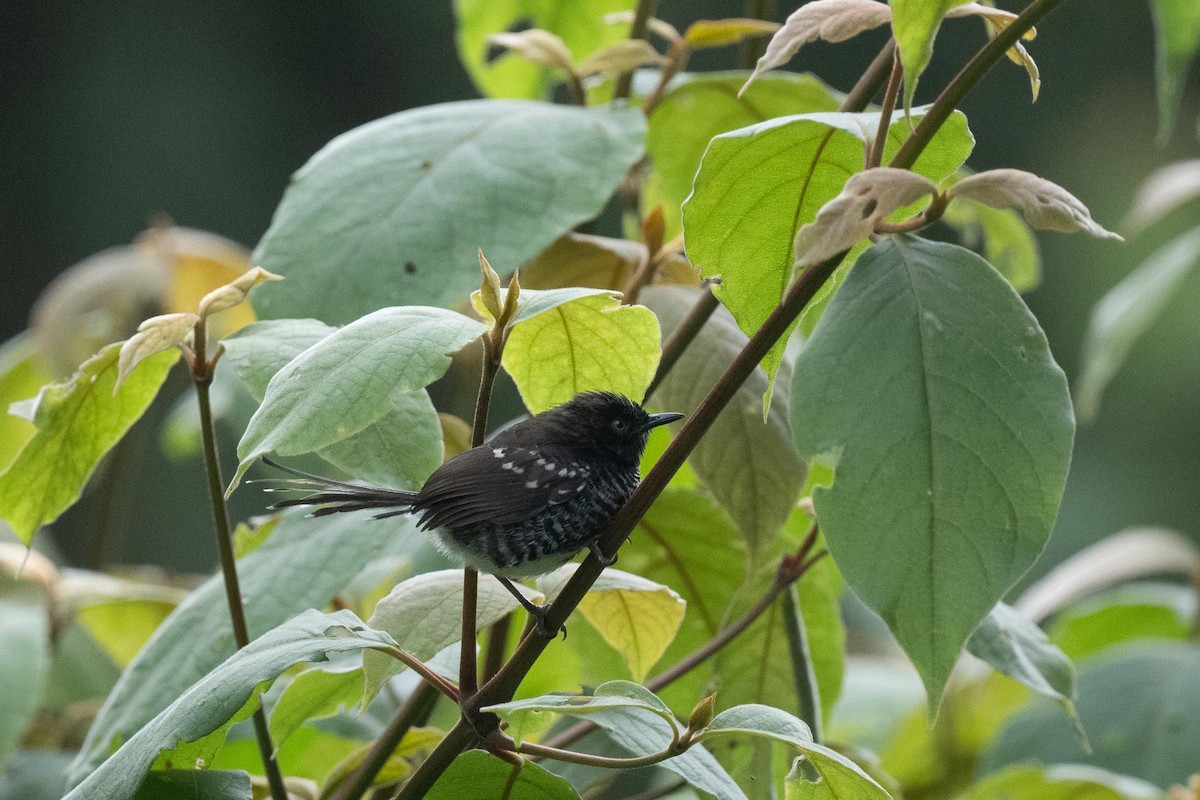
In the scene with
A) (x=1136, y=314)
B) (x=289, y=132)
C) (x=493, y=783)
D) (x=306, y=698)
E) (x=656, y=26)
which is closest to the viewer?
(x=493, y=783)

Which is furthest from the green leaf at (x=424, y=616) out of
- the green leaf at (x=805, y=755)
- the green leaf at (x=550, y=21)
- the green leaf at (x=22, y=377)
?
the green leaf at (x=22, y=377)

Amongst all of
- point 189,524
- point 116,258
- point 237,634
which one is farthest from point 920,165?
point 189,524

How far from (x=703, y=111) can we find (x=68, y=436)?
0.73 m

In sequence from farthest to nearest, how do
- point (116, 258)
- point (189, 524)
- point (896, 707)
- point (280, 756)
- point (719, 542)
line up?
point (189, 524)
point (116, 258)
point (896, 707)
point (280, 756)
point (719, 542)

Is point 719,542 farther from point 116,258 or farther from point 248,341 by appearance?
point 116,258

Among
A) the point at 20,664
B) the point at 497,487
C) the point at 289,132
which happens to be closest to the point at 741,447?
the point at 497,487

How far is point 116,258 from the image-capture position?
6.47 ft

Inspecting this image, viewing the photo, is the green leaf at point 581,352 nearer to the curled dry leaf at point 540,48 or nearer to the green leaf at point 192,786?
the green leaf at point 192,786

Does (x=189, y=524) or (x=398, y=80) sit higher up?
(x=398, y=80)

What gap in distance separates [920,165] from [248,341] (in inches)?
18.4

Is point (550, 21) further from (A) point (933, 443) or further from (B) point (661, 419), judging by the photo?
(A) point (933, 443)

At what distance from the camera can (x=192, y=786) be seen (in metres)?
0.80

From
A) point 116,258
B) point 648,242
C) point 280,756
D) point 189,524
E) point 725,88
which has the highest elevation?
point 725,88

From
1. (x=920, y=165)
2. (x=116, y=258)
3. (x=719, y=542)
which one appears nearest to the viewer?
(x=920, y=165)
